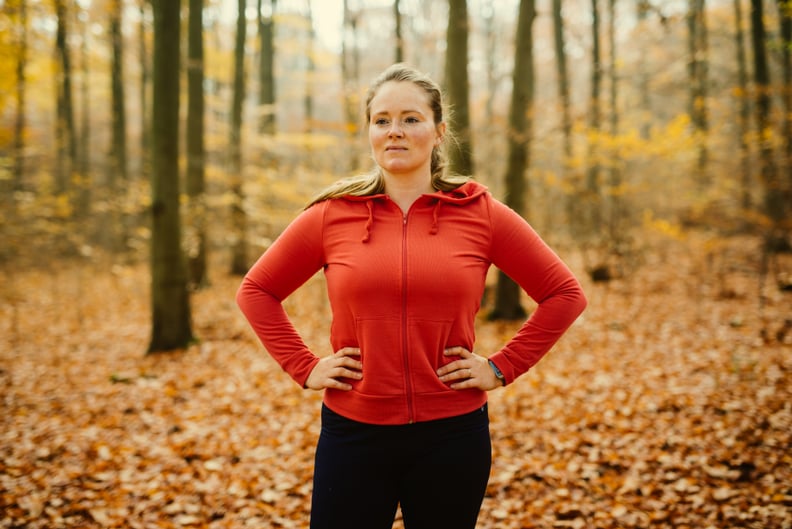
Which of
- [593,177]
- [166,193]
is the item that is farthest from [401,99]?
[593,177]

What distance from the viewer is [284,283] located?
2.08 m

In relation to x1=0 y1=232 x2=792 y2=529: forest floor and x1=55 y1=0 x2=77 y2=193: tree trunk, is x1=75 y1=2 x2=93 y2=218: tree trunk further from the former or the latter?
x1=0 y1=232 x2=792 y2=529: forest floor

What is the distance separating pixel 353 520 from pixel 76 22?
14.4 meters

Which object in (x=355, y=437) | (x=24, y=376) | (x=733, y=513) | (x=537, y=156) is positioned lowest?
(x=733, y=513)

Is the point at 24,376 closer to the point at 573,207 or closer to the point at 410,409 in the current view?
the point at 410,409

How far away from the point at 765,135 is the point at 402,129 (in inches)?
362

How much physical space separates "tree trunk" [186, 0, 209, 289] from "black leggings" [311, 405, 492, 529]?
8.97 m

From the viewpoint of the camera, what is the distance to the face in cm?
Answer: 197

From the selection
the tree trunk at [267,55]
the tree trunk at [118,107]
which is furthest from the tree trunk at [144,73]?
the tree trunk at [267,55]

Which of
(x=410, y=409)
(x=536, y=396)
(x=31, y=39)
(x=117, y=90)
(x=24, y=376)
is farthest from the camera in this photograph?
(x=117, y=90)

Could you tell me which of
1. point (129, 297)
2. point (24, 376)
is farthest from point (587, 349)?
point (129, 297)

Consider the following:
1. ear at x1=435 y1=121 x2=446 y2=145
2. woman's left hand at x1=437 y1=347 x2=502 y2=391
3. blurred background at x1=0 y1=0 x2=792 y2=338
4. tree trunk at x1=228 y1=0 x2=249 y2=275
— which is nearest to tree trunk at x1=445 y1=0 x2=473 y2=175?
blurred background at x1=0 y1=0 x2=792 y2=338

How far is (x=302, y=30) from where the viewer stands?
62.7 ft

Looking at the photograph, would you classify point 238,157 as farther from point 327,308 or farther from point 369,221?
point 369,221
